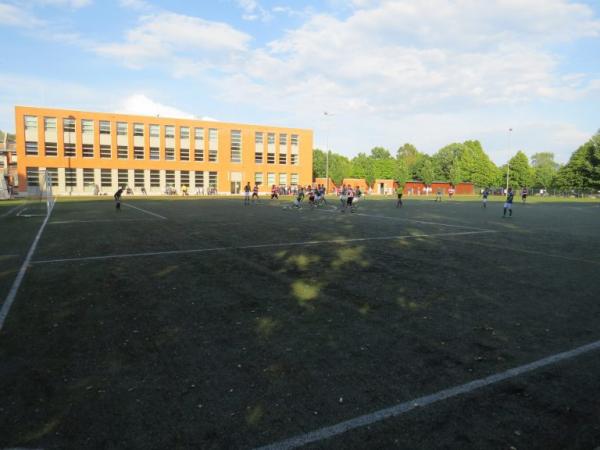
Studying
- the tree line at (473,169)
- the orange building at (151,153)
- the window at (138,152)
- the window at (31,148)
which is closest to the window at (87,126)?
the orange building at (151,153)

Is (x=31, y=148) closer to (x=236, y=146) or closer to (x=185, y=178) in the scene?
(x=185, y=178)

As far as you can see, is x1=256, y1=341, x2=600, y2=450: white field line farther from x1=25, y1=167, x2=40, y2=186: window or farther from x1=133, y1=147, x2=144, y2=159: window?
x1=25, y1=167, x2=40, y2=186: window

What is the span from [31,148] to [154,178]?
54.8 feet

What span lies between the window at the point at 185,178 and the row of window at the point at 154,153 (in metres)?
2.16

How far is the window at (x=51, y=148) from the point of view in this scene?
57178 mm

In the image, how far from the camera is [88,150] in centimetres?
5912

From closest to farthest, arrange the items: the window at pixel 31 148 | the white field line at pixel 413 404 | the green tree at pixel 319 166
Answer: the white field line at pixel 413 404 < the window at pixel 31 148 < the green tree at pixel 319 166

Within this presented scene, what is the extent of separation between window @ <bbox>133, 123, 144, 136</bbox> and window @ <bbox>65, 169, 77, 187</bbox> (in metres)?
10.4

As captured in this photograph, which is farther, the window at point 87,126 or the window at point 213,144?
the window at point 213,144

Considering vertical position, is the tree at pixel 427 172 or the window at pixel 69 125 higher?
the window at pixel 69 125

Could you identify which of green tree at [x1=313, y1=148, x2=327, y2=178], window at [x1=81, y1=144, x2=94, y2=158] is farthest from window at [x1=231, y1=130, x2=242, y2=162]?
green tree at [x1=313, y1=148, x2=327, y2=178]

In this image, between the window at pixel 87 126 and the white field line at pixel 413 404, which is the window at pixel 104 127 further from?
the white field line at pixel 413 404

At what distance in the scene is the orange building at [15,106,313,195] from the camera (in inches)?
2238

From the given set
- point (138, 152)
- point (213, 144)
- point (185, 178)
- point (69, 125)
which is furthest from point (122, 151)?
point (213, 144)
